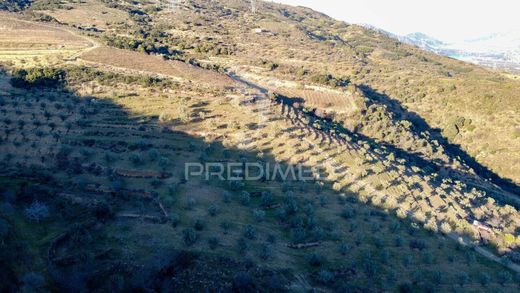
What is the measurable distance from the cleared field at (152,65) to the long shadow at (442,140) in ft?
113

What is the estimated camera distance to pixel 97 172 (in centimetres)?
3856

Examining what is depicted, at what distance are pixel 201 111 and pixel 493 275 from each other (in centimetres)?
3725

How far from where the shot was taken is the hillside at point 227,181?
28.3 meters

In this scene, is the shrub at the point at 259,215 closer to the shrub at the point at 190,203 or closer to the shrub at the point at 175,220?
the shrub at the point at 190,203

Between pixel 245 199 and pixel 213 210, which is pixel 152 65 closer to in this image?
pixel 245 199

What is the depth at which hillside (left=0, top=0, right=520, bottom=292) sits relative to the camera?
28281mm

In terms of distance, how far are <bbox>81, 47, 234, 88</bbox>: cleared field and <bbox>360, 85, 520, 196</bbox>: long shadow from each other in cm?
3442

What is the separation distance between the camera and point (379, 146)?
61.7 meters

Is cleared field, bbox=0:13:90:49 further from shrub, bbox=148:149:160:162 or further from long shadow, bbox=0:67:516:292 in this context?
shrub, bbox=148:149:160:162

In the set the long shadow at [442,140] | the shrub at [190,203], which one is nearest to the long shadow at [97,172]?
the shrub at [190,203]

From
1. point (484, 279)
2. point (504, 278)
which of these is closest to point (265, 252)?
point (484, 279)

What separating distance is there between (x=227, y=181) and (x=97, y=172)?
1265cm

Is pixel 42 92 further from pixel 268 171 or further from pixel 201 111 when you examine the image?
pixel 268 171

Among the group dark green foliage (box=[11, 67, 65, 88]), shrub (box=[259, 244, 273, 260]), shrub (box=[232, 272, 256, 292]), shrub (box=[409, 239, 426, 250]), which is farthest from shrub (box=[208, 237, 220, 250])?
dark green foliage (box=[11, 67, 65, 88])
